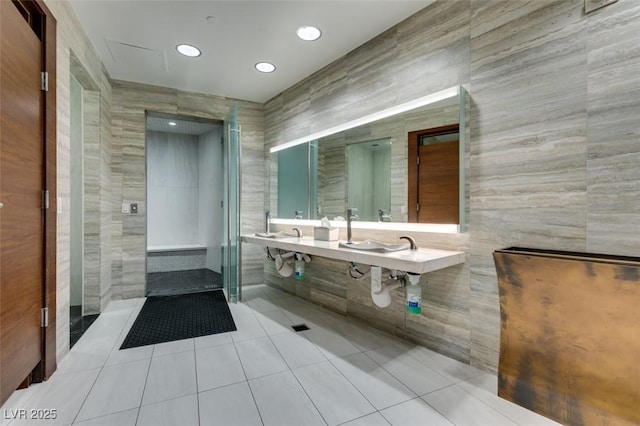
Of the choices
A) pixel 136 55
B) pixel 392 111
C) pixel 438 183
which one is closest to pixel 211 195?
pixel 136 55

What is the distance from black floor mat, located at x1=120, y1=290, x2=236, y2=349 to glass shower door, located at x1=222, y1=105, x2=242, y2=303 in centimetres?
26

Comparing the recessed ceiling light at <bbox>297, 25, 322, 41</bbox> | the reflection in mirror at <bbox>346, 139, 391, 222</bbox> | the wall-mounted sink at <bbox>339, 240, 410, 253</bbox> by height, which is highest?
the recessed ceiling light at <bbox>297, 25, 322, 41</bbox>

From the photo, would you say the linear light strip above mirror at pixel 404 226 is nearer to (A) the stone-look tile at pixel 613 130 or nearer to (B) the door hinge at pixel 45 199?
(A) the stone-look tile at pixel 613 130

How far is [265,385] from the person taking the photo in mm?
1788

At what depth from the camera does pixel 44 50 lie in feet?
5.98

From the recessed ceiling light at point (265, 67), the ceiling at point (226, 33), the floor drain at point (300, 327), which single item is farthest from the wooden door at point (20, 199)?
the recessed ceiling light at point (265, 67)

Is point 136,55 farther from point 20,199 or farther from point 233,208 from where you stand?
point 20,199

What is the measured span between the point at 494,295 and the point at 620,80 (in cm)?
130

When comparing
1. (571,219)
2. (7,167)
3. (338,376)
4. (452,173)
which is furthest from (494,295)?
(7,167)

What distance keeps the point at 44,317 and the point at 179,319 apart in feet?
3.87

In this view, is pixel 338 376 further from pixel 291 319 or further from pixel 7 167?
pixel 7 167

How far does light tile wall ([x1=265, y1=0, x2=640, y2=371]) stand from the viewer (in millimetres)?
1438

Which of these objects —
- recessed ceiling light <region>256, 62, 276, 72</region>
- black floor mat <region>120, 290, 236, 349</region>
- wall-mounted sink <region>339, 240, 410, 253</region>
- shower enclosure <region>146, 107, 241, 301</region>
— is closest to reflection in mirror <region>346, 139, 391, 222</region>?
wall-mounted sink <region>339, 240, 410, 253</region>

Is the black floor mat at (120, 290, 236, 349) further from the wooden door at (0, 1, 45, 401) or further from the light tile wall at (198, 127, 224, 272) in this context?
the light tile wall at (198, 127, 224, 272)
